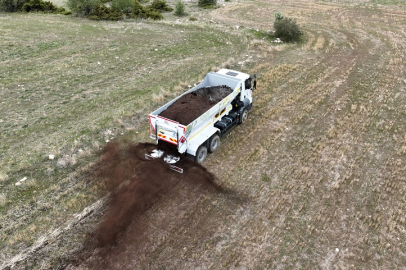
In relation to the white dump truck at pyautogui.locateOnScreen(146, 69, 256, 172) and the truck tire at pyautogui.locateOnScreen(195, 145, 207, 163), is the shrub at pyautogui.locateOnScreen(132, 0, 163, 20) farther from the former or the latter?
the truck tire at pyautogui.locateOnScreen(195, 145, 207, 163)

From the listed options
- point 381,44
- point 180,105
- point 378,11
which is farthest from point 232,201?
point 378,11

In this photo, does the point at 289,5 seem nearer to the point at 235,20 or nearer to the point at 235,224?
the point at 235,20

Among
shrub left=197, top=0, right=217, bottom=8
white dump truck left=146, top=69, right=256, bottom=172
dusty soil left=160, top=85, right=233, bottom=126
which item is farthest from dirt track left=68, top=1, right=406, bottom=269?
shrub left=197, top=0, right=217, bottom=8

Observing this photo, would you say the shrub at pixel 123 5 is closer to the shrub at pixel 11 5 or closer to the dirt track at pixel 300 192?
the shrub at pixel 11 5

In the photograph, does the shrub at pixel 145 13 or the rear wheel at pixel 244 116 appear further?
the shrub at pixel 145 13

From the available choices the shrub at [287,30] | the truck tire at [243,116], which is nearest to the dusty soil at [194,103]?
the truck tire at [243,116]

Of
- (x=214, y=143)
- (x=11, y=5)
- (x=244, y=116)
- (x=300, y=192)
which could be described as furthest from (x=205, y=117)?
(x=11, y=5)
